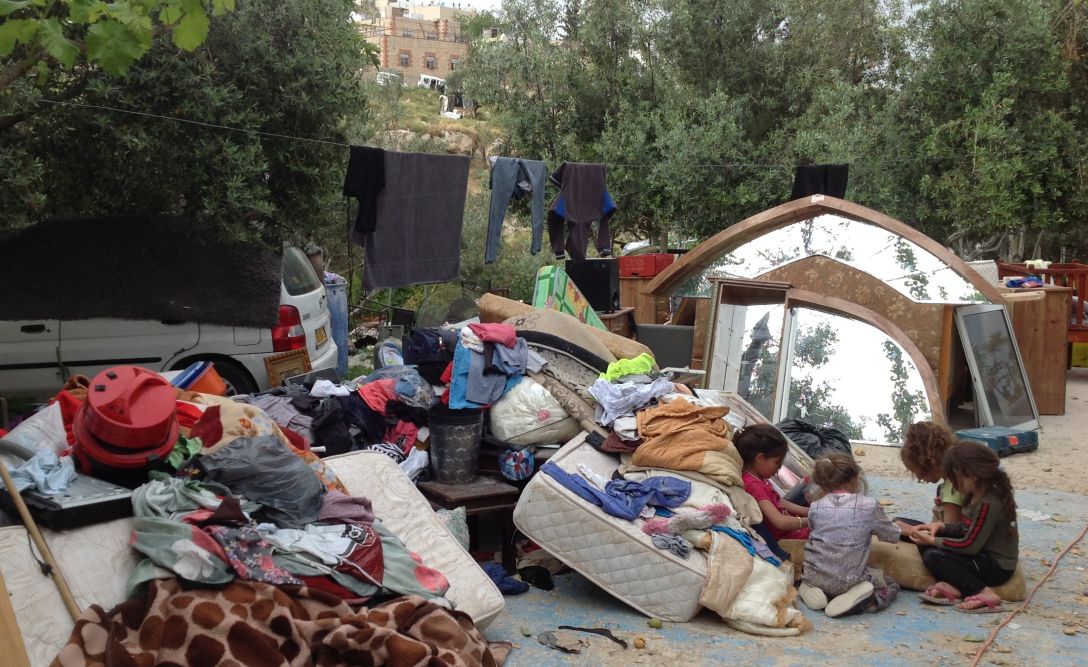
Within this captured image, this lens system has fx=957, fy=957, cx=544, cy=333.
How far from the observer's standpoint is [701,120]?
643 inches

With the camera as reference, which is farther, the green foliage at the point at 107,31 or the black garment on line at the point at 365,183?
the black garment on line at the point at 365,183

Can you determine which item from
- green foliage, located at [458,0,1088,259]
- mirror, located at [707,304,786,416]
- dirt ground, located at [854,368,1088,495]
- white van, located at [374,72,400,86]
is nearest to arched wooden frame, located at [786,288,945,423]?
mirror, located at [707,304,786,416]

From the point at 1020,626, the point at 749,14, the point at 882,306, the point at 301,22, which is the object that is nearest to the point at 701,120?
the point at 749,14

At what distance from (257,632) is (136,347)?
489 centimetres

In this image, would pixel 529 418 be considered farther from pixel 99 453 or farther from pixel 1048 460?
pixel 1048 460

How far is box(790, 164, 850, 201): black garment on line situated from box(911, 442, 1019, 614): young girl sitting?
317 inches

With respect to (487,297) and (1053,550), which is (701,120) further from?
(1053,550)

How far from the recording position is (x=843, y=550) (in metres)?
4.79

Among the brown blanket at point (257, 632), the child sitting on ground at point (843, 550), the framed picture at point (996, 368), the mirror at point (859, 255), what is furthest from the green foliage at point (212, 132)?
the framed picture at point (996, 368)

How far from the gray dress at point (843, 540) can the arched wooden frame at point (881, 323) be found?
3.64 m

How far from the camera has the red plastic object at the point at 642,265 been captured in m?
13.1

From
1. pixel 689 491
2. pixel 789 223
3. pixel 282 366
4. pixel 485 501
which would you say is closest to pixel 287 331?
pixel 282 366

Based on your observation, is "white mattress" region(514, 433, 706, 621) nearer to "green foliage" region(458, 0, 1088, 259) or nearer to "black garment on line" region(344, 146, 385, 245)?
"black garment on line" region(344, 146, 385, 245)

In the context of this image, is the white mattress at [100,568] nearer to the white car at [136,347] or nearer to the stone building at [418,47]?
the white car at [136,347]
